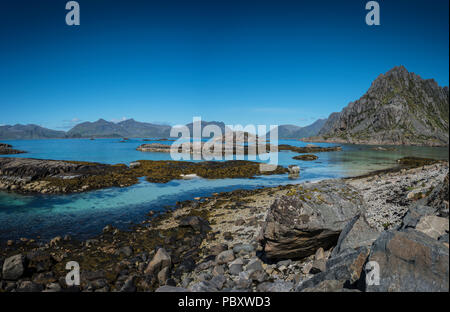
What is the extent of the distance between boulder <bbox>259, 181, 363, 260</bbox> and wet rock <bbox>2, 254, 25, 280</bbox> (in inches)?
438

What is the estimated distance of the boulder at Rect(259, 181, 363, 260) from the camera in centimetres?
862

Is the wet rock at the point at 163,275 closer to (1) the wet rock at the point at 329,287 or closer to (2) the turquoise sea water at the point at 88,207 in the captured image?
(1) the wet rock at the point at 329,287

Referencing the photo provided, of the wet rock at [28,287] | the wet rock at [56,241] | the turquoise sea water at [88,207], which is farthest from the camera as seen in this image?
the turquoise sea water at [88,207]

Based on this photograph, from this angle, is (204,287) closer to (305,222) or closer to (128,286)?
(128,286)

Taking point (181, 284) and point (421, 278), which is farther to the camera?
point (181, 284)

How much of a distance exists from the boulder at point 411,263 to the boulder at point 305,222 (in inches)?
128

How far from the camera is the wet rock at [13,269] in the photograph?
9759 millimetres

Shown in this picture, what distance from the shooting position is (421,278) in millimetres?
4527

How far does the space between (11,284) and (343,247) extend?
545 inches

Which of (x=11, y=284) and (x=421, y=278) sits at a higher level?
(x=421, y=278)

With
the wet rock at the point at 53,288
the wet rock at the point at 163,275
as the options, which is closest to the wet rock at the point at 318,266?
the wet rock at the point at 163,275

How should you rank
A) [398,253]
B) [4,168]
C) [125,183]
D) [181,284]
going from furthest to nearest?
[4,168]
[125,183]
[181,284]
[398,253]

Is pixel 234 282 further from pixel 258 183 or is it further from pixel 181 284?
pixel 258 183
